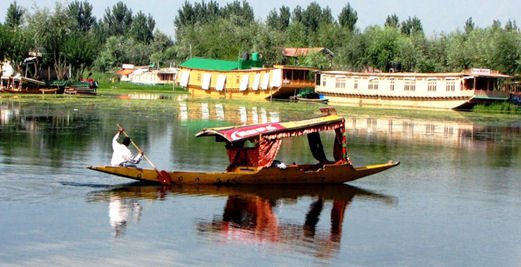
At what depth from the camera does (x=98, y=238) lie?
17.1m

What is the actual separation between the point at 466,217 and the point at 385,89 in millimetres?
57660

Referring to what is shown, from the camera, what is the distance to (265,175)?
23.2 metres

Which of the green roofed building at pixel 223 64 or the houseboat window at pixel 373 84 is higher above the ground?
the green roofed building at pixel 223 64

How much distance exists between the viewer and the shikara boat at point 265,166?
22453 mm

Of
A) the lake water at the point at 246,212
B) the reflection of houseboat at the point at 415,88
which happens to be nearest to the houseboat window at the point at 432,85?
the reflection of houseboat at the point at 415,88

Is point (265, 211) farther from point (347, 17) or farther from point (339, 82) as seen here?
point (347, 17)

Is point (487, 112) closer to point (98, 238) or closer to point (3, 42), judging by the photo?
point (3, 42)

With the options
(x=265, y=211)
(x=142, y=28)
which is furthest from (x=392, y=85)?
(x=142, y=28)

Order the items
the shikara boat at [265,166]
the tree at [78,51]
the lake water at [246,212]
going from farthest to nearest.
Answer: the tree at [78,51] < the shikara boat at [265,166] < the lake water at [246,212]

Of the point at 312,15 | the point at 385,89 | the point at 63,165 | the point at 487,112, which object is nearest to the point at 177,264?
the point at 63,165

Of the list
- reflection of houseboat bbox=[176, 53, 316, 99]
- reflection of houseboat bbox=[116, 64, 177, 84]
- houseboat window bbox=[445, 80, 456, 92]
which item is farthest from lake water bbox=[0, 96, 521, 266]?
reflection of houseboat bbox=[116, 64, 177, 84]

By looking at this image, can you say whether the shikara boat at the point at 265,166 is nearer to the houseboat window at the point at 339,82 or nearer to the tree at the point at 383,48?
the houseboat window at the point at 339,82

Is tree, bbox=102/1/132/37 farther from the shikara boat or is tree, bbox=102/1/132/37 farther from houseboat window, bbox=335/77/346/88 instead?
the shikara boat

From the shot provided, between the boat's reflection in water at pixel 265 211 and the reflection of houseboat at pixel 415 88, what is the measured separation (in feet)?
162
